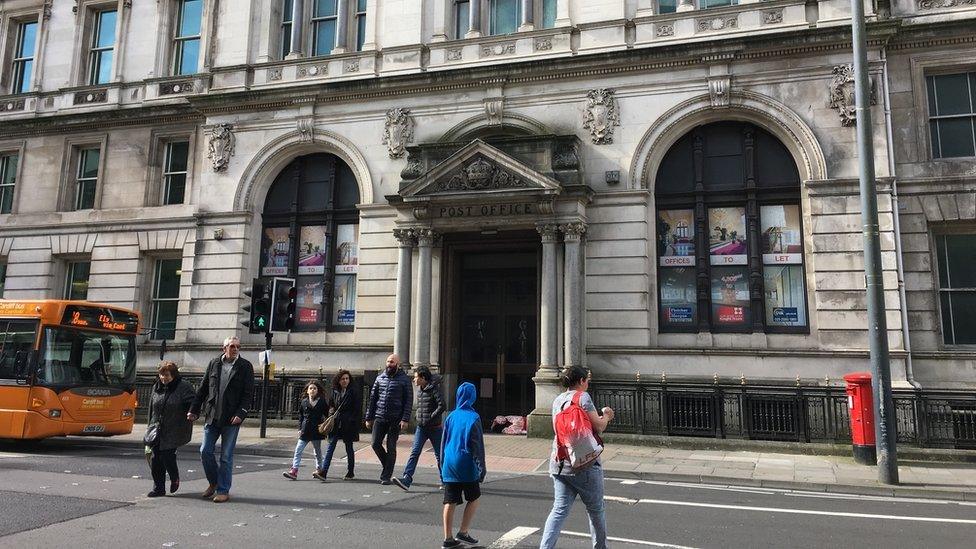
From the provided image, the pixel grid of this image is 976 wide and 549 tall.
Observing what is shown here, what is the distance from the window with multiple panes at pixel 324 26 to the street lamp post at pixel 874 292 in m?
15.5

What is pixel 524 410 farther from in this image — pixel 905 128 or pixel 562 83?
pixel 905 128

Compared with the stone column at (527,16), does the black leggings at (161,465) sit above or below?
below

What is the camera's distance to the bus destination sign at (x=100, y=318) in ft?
45.4

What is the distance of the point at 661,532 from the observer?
23.4ft

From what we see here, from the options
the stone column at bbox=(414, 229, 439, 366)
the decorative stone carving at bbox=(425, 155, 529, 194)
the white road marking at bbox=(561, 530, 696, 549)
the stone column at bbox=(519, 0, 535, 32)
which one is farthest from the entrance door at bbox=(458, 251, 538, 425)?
the white road marking at bbox=(561, 530, 696, 549)

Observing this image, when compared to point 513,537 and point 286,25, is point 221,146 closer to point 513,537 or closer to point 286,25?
point 286,25

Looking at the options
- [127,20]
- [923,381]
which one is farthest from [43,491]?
[127,20]

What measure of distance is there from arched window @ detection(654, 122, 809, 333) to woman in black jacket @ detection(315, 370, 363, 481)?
9365 mm

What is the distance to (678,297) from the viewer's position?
17297 mm

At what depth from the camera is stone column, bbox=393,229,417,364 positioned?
1791cm

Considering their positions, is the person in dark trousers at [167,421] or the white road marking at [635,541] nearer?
the white road marking at [635,541]

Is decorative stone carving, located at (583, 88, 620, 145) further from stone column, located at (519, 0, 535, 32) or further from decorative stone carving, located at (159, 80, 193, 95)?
decorative stone carving, located at (159, 80, 193, 95)

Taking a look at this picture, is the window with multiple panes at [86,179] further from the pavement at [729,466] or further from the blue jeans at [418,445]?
the blue jeans at [418,445]

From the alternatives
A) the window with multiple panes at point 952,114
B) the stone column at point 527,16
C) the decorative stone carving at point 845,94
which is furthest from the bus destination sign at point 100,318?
the window with multiple panes at point 952,114
